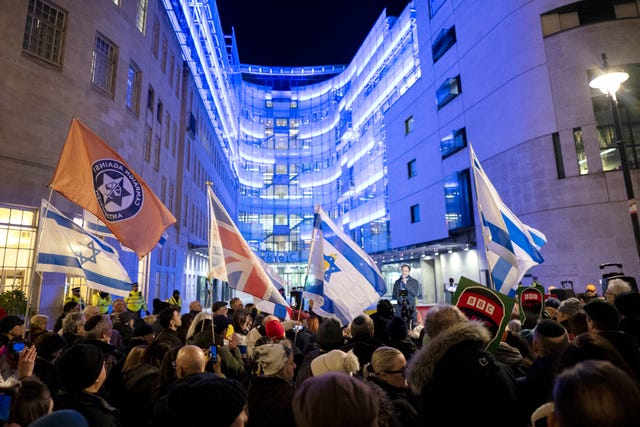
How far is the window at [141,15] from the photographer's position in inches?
846

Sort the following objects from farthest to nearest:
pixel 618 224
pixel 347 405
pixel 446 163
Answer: pixel 446 163 < pixel 618 224 < pixel 347 405

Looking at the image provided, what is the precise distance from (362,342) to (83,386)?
10.7 feet

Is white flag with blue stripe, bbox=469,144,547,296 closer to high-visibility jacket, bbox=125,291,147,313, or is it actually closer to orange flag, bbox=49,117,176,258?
orange flag, bbox=49,117,176,258

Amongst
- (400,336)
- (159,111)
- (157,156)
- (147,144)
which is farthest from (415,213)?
(400,336)

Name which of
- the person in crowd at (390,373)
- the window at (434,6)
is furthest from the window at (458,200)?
the person in crowd at (390,373)

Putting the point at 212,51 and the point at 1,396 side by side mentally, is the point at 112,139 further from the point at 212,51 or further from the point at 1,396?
the point at 212,51

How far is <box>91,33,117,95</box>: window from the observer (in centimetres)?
1708

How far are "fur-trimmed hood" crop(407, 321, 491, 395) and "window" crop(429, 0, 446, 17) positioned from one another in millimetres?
33253

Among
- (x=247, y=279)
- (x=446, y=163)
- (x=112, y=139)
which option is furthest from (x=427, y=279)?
(x=247, y=279)

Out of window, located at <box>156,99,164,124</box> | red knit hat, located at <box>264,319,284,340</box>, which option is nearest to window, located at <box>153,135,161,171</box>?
window, located at <box>156,99,164,124</box>

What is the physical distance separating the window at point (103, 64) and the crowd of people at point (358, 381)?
47.1ft

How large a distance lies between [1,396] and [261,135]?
69.5 metres

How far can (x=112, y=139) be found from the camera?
17.6 metres

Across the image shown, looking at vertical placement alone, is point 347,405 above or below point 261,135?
below
